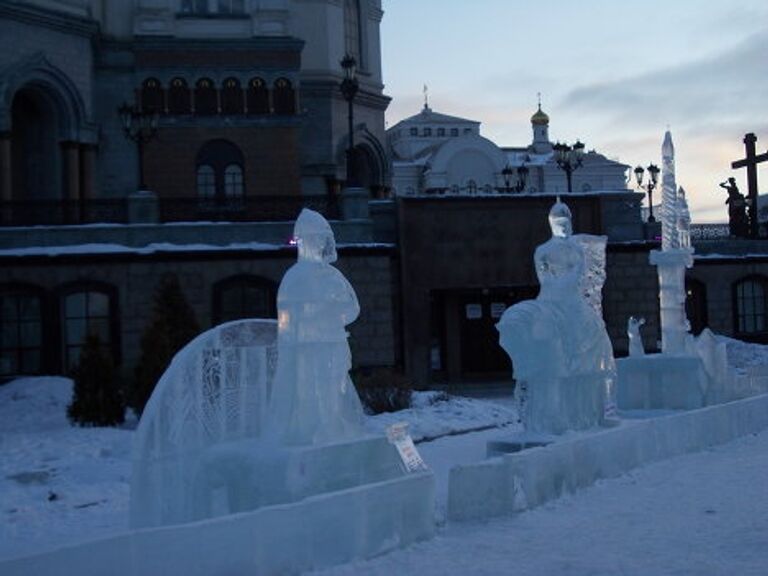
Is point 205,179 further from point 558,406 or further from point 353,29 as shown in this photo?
point 558,406

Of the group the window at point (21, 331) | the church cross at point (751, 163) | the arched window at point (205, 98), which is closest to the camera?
the window at point (21, 331)

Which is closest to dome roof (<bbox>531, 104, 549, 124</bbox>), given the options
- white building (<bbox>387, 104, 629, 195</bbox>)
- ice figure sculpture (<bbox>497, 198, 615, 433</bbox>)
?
white building (<bbox>387, 104, 629, 195</bbox>)

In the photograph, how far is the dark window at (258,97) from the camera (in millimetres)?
32281

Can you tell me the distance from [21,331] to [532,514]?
1618cm

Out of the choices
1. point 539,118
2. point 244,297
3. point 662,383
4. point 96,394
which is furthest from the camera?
point 539,118

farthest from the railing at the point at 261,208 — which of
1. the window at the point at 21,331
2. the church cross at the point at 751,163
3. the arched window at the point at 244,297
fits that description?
the church cross at the point at 751,163

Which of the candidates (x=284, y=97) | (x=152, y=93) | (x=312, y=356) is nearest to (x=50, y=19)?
(x=152, y=93)

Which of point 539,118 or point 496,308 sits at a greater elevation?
point 539,118

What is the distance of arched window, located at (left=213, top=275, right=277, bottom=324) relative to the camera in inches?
950

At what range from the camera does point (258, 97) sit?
106 ft

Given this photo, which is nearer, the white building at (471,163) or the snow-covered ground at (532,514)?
the snow-covered ground at (532,514)

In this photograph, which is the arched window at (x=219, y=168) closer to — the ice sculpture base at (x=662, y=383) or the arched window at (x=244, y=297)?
the arched window at (x=244, y=297)

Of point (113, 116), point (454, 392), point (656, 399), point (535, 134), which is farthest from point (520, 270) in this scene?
point (535, 134)

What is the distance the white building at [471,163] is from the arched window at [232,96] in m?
26.2
